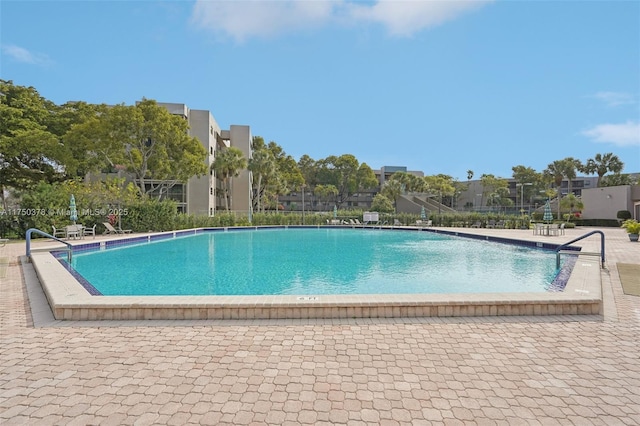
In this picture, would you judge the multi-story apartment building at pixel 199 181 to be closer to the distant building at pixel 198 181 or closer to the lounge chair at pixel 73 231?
the distant building at pixel 198 181

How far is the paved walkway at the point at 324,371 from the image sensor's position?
2291 millimetres

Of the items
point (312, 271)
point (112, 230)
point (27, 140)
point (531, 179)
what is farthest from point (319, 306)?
point (531, 179)

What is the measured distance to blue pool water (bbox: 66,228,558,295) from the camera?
7.04 metres

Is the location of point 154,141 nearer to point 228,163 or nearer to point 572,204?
point 228,163

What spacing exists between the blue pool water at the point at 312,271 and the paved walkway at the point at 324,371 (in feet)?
9.14

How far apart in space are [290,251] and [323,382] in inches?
416

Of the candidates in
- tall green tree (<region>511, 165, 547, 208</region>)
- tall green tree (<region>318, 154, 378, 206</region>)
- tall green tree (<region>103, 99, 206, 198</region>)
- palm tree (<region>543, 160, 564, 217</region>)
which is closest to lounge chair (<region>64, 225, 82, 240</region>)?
tall green tree (<region>103, 99, 206, 198</region>)

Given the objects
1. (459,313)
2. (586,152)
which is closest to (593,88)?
(459,313)

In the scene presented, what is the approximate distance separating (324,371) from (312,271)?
20.0ft

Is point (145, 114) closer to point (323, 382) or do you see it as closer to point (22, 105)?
point (22, 105)

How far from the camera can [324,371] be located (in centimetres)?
288

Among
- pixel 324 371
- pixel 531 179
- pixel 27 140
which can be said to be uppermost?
pixel 531 179

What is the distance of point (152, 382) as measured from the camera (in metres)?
2.70

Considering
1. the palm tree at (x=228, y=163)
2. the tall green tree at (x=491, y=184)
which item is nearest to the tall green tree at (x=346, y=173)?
the tall green tree at (x=491, y=184)
